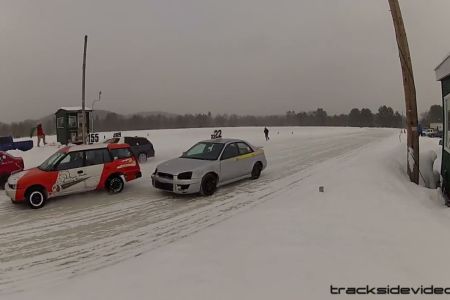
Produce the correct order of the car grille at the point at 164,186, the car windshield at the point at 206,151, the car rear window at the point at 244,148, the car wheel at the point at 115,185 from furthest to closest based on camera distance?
the car rear window at the point at 244,148 → the car windshield at the point at 206,151 → the car wheel at the point at 115,185 → the car grille at the point at 164,186

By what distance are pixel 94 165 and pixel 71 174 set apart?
73 centimetres

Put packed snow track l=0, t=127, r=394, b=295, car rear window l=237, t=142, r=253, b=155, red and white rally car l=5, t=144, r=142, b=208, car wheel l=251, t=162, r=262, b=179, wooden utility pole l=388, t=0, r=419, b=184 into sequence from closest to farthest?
packed snow track l=0, t=127, r=394, b=295 < red and white rally car l=5, t=144, r=142, b=208 < car rear window l=237, t=142, r=253, b=155 < wooden utility pole l=388, t=0, r=419, b=184 < car wheel l=251, t=162, r=262, b=179

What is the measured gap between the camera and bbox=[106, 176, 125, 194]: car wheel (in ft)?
35.4

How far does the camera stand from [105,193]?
11.0 meters

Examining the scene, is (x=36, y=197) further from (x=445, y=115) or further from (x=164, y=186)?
(x=445, y=115)

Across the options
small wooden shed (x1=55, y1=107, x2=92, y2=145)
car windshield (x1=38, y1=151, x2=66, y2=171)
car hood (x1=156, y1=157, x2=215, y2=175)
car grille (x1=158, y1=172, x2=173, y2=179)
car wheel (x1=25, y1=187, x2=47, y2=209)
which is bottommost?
car wheel (x1=25, y1=187, x2=47, y2=209)

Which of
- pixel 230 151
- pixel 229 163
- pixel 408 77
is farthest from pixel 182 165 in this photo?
pixel 408 77

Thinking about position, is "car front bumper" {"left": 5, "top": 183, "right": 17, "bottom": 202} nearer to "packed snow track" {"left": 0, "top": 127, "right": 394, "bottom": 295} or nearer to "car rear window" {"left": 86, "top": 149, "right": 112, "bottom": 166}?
"packed snow track" {"left": 0, "top": 127, "right": 394, "bottom": 295}

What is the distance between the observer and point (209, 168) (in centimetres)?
1045

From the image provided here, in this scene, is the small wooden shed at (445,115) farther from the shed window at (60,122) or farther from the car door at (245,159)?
the shed window at (60,122)

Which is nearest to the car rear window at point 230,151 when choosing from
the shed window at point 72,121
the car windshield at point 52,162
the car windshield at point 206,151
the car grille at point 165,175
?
the car windshield at point 206,151

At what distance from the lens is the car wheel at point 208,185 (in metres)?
10.2

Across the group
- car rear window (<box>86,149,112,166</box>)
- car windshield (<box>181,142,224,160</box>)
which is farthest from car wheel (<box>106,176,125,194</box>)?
car windshield (<box>181,142,224,160</box>)

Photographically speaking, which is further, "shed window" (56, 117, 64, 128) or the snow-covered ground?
"shed window" (56, 117, 64, 128)
